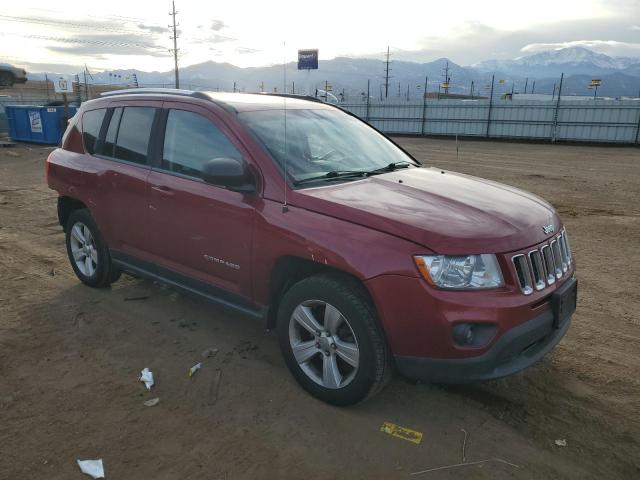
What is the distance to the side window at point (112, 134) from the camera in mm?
4457

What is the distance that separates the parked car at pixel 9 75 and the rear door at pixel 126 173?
2699cm

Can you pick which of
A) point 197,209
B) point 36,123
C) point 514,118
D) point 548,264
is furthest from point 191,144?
point 514,118

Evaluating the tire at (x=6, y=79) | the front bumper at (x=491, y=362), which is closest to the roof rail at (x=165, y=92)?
the front bumper at (x=491, y=362)

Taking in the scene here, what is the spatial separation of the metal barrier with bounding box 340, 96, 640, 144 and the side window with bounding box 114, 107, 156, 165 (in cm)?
1836

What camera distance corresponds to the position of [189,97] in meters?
3.83

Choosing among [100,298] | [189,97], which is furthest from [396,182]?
[100,298]

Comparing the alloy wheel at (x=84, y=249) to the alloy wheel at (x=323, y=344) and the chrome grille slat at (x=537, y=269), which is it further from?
the chrome grille slat at (x=537, y=269)

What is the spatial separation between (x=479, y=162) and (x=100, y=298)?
48.0ft

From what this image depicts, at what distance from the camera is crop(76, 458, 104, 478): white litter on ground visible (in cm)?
255

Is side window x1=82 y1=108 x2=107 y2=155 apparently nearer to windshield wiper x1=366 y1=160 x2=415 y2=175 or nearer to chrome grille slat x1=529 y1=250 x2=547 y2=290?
windshield wiper x1=366 y1=160 x2=415 y2=175

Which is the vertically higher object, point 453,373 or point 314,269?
point 314,269

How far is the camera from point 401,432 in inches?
114

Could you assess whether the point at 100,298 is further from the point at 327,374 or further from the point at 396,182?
the point at 396,182

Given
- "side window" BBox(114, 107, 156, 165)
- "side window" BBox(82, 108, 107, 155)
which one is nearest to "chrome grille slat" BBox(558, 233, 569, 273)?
"side window" BBox(114, 107, 156, 165)
